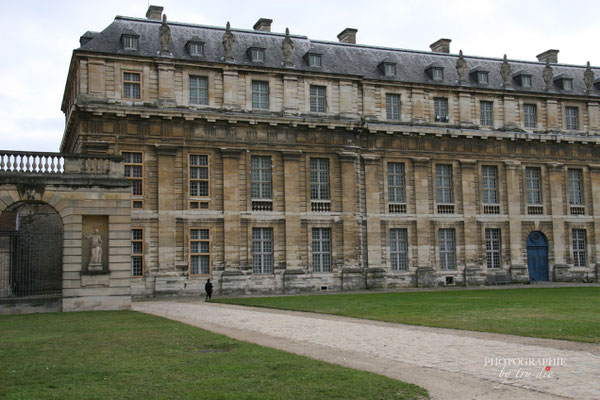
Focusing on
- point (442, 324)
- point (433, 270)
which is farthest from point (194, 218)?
point (442, 324)

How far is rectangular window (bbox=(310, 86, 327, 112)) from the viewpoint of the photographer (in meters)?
38.3

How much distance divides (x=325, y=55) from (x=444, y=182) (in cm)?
1091

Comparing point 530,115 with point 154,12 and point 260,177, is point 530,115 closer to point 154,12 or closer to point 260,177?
point 260,177

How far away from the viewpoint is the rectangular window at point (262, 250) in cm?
3612

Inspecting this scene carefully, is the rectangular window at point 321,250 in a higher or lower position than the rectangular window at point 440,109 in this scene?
lower

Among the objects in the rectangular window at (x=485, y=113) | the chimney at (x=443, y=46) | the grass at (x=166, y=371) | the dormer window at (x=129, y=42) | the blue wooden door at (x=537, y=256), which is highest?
the chimney at (x=443, y=46)

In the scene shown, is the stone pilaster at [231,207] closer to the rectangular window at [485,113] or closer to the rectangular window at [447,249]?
the rectangular window at [447,249]

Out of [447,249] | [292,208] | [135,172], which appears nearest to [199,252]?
[135,172]

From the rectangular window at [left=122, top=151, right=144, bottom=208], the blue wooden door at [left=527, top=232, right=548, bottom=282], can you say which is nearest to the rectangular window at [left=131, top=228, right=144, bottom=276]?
the rectangular window at [left=122, top=151, right=144, bottom=208]

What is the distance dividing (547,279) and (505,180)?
7.01m

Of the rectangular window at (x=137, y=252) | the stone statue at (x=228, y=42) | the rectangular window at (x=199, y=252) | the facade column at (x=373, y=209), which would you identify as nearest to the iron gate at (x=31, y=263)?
the rectangular window at (x=137, y=252)

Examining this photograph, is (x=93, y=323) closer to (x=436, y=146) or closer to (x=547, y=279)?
(x=436, y=146)

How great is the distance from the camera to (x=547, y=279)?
42406 mm

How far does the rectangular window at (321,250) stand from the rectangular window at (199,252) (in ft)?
20.4
